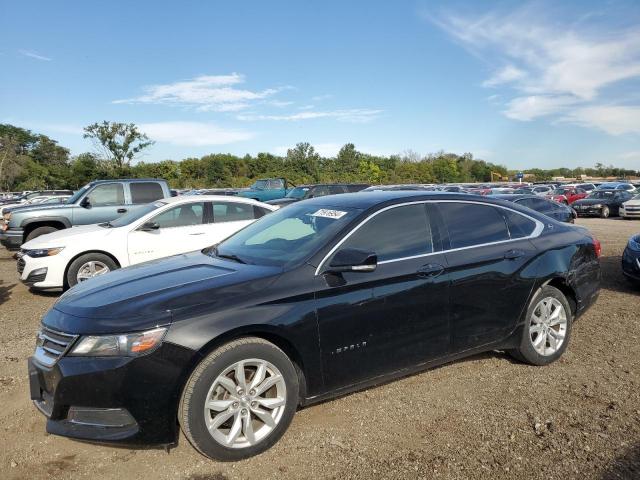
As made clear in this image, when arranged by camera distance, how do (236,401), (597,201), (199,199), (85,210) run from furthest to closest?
1. (597,201)
2. (85,210)
3. (199,199)
4. (236,401)

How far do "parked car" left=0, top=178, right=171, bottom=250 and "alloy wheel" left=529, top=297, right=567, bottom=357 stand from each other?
928 cm

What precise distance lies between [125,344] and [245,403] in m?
0.80

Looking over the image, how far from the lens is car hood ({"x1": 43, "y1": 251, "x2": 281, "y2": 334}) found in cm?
289

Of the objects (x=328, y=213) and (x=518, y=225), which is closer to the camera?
(x=328, y=213)

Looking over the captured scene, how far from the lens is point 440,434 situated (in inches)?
131

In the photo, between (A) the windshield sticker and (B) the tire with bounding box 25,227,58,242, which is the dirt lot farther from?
(B) the tire with bounding box 25,227,58,242

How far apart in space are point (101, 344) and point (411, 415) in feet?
7.07

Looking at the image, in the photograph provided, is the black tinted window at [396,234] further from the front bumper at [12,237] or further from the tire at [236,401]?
the front bumper at [12,237]

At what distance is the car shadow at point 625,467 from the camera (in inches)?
110

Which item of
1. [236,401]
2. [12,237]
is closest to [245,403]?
[236,401]

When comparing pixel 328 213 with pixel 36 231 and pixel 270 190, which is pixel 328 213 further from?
pixel 270 190

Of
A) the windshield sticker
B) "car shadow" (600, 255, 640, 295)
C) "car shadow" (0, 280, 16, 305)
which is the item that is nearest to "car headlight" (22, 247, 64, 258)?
"car shadow" (0, 280, 16, 305)

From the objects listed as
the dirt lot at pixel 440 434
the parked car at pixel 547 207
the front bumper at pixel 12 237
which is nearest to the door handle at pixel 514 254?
the dirt lot at pixel 440 434

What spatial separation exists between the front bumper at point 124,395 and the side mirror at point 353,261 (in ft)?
3.60
